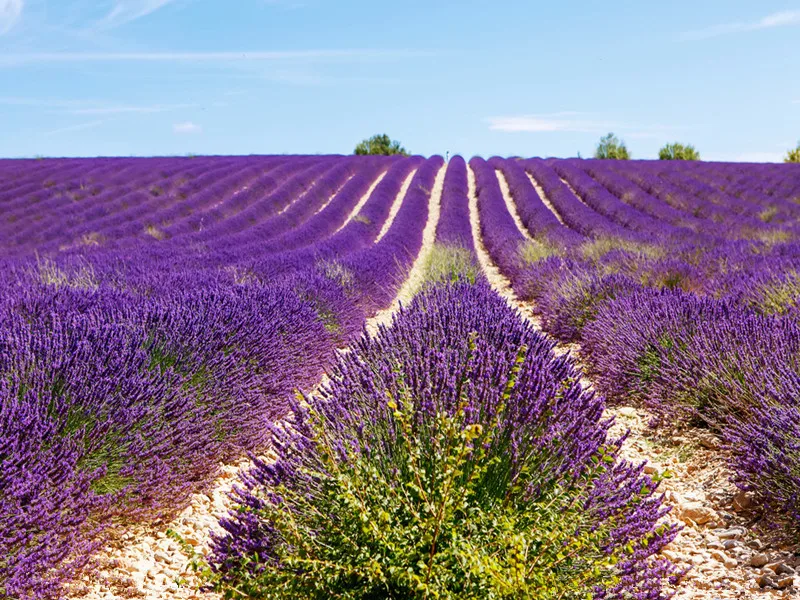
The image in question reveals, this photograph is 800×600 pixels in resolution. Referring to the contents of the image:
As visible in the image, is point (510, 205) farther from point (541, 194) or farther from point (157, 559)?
point (157, 559)

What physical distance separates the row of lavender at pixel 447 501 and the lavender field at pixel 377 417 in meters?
0.01

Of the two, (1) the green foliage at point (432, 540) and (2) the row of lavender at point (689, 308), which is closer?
(1) the green foliage at point (432, 540)

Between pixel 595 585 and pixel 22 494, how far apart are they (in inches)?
75.9

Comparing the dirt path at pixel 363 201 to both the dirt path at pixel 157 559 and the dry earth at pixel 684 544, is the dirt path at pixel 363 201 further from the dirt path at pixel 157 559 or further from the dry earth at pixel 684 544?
the dirt path at pixel 157 559

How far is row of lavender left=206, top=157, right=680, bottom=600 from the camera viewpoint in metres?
1.71

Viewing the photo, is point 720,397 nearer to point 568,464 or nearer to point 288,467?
point 568,464

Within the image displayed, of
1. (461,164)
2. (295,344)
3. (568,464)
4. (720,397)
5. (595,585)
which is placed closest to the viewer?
(595,585)

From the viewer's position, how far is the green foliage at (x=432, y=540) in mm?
1656

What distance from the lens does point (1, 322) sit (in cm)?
376

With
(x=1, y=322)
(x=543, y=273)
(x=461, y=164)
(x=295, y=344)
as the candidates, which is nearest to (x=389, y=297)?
(x=543, y=273)

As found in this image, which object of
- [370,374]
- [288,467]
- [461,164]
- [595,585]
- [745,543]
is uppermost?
[461,164]

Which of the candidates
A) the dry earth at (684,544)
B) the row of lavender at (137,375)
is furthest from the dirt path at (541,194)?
the dry earth at (684,544)

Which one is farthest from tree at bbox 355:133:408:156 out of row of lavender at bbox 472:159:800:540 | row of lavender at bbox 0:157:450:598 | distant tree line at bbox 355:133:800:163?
row of lavender at bbox 0:157:450:598

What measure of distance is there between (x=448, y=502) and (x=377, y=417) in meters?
0.66
